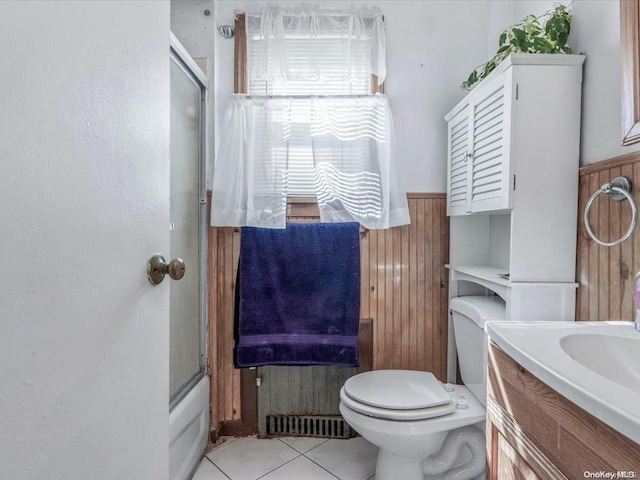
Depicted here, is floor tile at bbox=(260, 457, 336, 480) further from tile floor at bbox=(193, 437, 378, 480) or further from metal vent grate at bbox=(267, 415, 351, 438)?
metal vent grate at bbox=(267, 415, 351, 438)

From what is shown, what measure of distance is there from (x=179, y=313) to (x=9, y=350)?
45.4 inches

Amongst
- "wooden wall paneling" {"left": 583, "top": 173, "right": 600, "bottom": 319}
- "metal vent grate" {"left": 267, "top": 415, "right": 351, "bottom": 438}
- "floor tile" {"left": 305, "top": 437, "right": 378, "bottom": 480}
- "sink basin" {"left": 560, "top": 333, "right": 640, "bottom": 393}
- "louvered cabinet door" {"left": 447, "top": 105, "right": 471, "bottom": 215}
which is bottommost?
"floor tile" {"left": 305, "top": 437, "right": 378, "bottom": 480}

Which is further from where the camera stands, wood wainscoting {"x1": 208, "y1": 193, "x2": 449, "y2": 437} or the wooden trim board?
wood wainscoting {"x1": 208, "y1": 193, "x2": 449, "y2": 437}

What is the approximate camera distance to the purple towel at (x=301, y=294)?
66.1 inches

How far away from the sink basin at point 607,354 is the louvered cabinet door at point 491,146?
1.67 ft

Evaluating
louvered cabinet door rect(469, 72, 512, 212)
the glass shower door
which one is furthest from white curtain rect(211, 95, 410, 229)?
louvered cabinet door rect(469, 72, 512, 212)

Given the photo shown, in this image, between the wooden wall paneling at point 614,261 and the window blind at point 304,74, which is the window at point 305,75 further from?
the wooden wall paneling at point 614,261

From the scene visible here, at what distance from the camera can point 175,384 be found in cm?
146

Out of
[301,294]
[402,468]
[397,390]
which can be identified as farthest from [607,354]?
[301,294]

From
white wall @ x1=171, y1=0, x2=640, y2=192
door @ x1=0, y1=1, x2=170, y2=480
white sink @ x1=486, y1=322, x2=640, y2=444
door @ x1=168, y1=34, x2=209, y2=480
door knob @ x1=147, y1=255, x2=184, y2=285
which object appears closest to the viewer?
door @ x1=0, y1=1, x2=170, y2=480

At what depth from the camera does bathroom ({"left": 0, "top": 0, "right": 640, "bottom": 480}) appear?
A: 0.44m

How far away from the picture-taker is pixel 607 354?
0.84 metres

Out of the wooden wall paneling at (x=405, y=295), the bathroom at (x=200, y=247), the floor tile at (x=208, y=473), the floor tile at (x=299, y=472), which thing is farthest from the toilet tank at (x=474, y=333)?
the floor tile at (x=208, y=473)

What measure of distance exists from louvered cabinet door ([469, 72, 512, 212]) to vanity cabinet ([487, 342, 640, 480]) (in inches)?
24.2
